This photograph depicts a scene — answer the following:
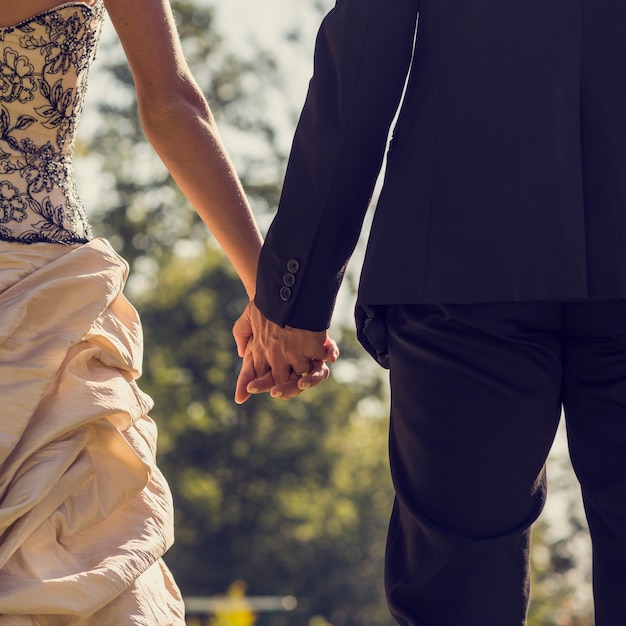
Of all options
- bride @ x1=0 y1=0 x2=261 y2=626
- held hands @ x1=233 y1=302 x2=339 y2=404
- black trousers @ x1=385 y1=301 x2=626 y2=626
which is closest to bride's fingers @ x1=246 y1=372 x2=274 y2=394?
held hands @ x1=233 y1=302 x2=339 y2=404

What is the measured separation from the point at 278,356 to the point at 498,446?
88 centimetres

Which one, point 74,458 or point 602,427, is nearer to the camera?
point 602,427

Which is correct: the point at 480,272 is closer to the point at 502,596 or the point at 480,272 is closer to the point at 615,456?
the point at 615,456

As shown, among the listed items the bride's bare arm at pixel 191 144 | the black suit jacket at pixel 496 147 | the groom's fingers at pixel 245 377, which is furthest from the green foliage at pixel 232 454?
the black suit jacket at pixel 496 147

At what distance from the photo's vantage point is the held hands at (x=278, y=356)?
3291 millimetres

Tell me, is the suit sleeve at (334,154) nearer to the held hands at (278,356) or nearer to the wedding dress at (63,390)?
the held hands at (278,356)

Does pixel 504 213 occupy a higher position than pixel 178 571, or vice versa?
pixel 504 213

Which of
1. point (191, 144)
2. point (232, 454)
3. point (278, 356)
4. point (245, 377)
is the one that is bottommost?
point (232, 454)

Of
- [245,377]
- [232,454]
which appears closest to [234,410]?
[232,454]

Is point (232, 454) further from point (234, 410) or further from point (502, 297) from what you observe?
point (502, 297)

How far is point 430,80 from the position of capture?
2791 mm

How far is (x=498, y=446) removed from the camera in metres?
2.66

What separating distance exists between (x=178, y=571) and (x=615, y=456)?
30846mm

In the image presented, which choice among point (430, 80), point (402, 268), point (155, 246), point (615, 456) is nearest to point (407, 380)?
point (402, 268)
